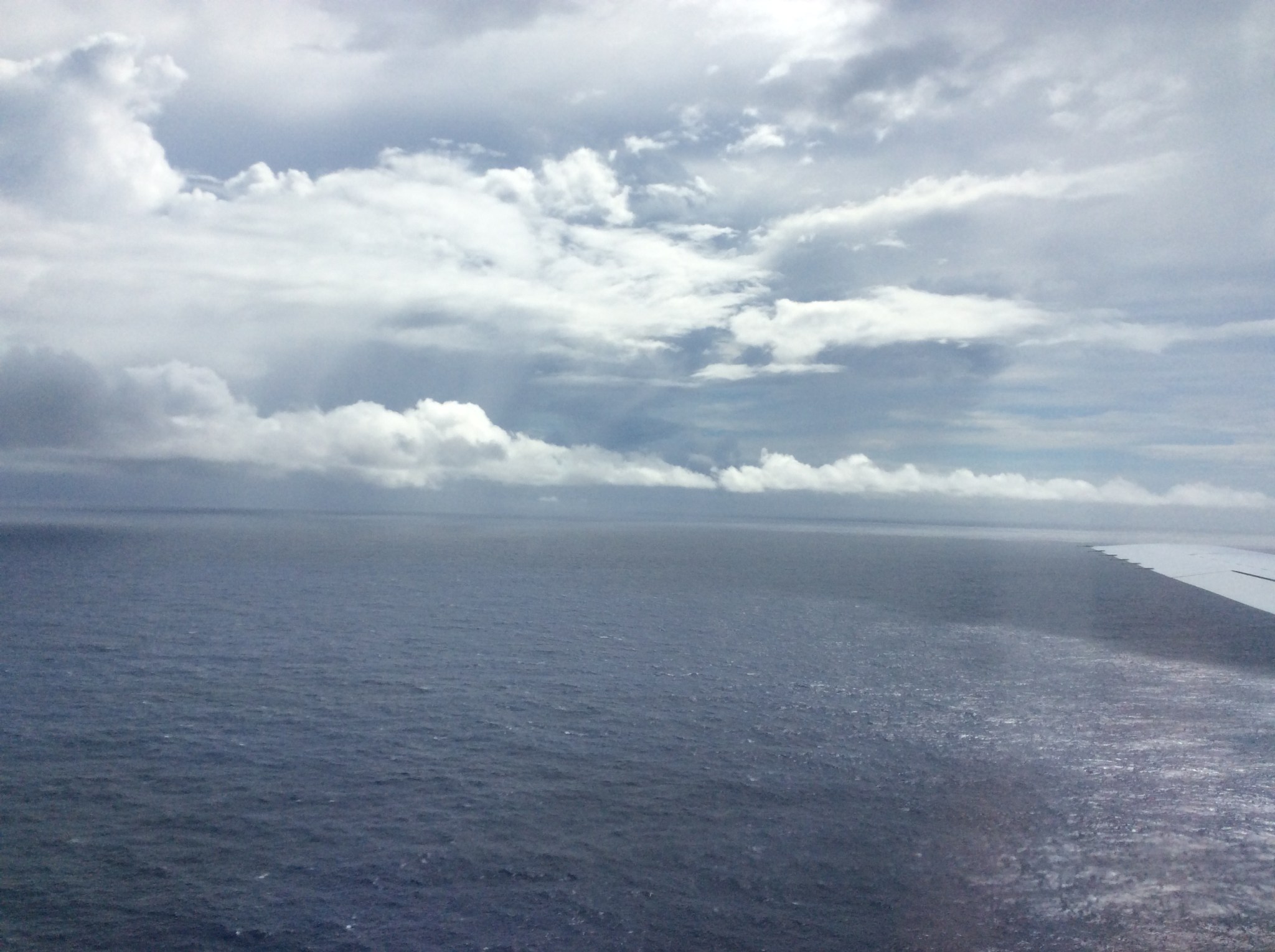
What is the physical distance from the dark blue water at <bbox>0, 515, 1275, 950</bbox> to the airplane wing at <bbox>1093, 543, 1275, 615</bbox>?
54.4 feet

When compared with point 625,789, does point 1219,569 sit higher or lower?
higher

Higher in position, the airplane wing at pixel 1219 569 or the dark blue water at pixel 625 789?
the airplane wing at pixel 1219 569

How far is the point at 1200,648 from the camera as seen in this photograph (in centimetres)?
7825

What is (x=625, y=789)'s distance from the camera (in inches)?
1510

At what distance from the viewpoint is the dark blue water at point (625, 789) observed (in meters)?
27.2

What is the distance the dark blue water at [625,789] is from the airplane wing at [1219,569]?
16.6 meters

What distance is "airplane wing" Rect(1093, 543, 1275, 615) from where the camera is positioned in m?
93.6

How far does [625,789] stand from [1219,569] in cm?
12147

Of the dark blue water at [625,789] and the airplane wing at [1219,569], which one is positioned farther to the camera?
the airplane wing at [1219,569]

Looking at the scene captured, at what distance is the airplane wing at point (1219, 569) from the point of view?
307 ft

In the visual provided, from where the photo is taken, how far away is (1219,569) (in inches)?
4761

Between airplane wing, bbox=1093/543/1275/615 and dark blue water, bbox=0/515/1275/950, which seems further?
airplane wing, bbox=1093/543/1275/615

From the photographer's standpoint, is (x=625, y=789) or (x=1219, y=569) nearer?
(x=625, y=789)

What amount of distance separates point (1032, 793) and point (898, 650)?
35.9m
